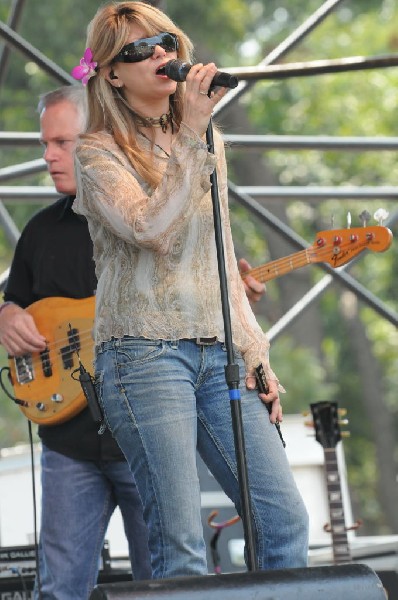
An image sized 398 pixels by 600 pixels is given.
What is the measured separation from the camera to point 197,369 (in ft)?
10.2

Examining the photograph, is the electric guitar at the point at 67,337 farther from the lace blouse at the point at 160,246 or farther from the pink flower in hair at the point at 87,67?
the pink flower in hair at the point at 87,67

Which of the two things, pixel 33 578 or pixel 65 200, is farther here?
pixel 33 578

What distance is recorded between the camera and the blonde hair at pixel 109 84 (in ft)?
10.5

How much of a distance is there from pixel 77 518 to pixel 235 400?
1.37 m

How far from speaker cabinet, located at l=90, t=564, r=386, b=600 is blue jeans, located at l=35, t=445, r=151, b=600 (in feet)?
4.72

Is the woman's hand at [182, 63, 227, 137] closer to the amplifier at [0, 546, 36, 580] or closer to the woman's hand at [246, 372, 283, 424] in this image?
the woman's hand at [246, 372, 283, 424]

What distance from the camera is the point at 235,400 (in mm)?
2990

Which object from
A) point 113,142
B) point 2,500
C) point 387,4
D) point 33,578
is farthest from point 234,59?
point 113,142

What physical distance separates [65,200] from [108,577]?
1.37 metres

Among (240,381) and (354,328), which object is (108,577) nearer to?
(240,381)

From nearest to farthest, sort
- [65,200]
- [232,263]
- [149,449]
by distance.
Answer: [149,449] < [232,263] < [65,200]

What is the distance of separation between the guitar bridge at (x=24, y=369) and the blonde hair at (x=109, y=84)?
129cm

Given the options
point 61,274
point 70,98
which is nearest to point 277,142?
point 70,98

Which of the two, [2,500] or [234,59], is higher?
[234,59]
